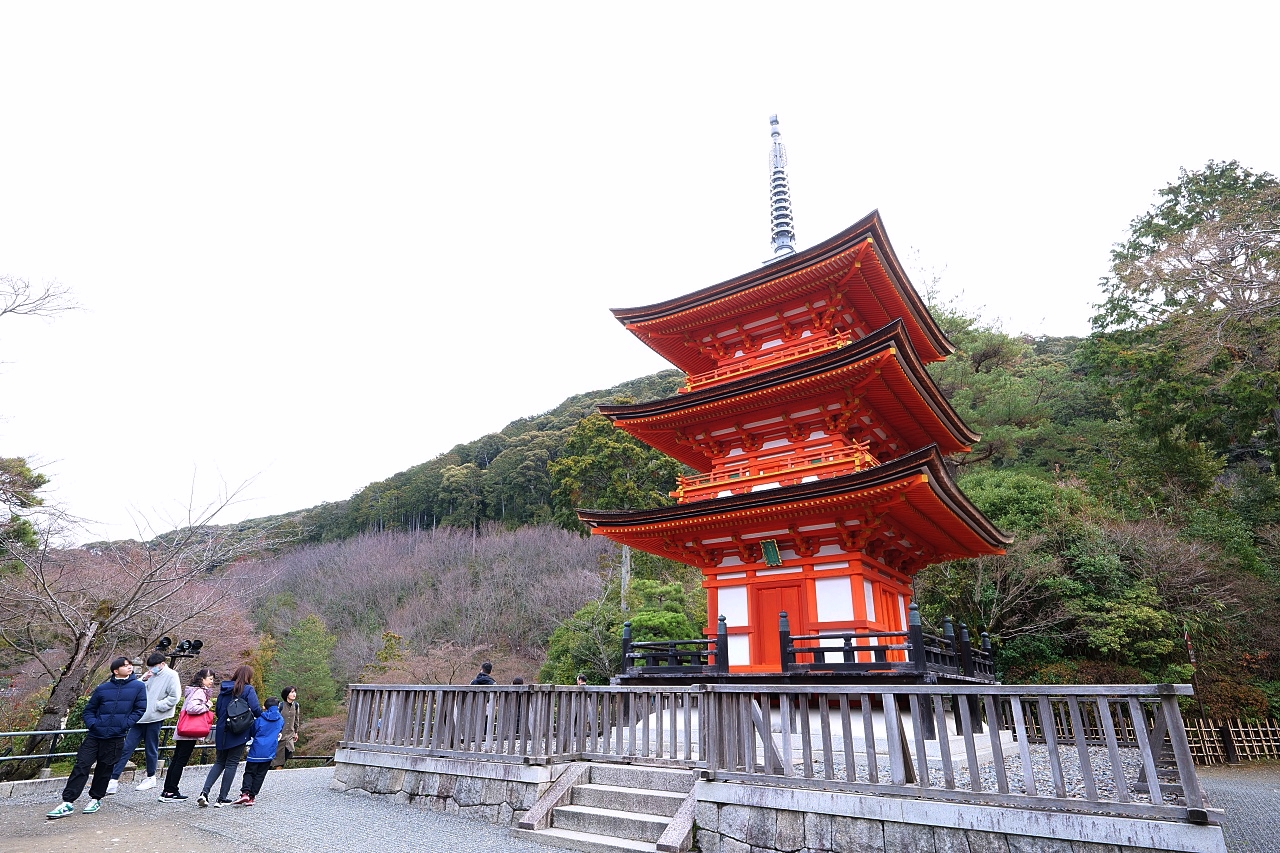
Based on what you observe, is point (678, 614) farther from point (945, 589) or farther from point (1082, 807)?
point (1082, 807)

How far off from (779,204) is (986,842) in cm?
1403

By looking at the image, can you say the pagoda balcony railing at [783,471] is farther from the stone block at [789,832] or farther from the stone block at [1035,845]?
the stone block at [1035,845]

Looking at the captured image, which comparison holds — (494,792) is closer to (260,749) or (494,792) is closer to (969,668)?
(260,749)

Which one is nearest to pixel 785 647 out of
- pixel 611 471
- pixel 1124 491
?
pixel 1124 491

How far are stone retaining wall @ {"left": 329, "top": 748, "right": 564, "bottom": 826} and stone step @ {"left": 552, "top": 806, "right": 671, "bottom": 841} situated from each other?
0.45m

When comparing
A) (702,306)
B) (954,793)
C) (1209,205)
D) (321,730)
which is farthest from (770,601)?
(1209,205)

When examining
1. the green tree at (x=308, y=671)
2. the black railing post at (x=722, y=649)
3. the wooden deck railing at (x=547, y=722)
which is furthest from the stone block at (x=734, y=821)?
the green tree at (x=308, y=671)

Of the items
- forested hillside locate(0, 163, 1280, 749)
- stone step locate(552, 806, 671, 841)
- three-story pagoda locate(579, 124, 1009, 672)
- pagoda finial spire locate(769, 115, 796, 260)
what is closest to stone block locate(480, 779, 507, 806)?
stone step locate(552, 806, 671, 841)

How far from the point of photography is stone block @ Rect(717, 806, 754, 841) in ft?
19.5

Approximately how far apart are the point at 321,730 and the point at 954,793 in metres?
25.0

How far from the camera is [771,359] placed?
13.1 m

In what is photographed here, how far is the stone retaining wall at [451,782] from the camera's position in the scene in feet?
24.3

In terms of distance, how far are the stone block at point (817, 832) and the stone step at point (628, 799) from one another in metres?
1.43

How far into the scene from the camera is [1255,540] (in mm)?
20484
